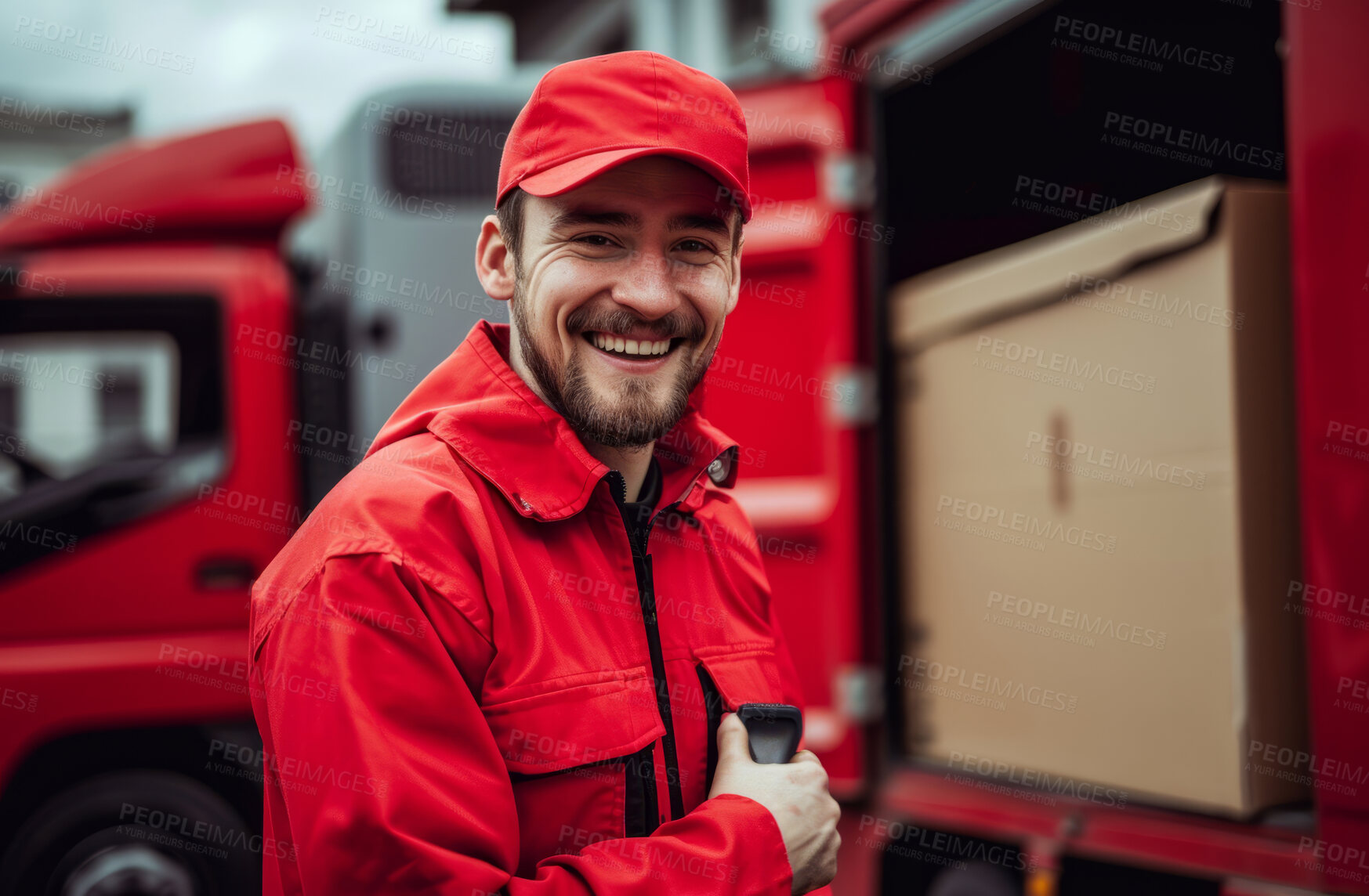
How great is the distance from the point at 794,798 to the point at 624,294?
1.79ft

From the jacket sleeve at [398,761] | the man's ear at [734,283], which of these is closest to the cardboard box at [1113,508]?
the man's ear at [734,283]

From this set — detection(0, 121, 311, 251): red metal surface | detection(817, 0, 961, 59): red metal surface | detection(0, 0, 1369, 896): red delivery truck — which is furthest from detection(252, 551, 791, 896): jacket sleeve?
detection(0, 121, 311, 251): red metal surface

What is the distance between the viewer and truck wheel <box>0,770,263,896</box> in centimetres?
323

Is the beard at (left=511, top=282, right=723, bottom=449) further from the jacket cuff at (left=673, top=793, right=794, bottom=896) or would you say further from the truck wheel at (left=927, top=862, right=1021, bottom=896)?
the truck wheel at (left=927, top=862, right=1021, bottom=896)

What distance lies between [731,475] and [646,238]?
1.30ft

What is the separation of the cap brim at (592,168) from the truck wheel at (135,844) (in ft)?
9.35

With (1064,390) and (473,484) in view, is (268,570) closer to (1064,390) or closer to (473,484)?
(473,484)

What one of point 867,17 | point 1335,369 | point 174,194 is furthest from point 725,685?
point 174,194

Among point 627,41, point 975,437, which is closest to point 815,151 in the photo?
point 975,437

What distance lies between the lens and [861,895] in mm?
3064

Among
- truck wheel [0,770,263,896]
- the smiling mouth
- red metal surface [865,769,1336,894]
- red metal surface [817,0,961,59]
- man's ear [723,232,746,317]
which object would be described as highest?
red metal surface [817,0,961,59]

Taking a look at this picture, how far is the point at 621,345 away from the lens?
4.02ft

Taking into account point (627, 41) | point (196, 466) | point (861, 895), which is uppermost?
point (627, 41)

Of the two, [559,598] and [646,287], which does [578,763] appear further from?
[646,287]
